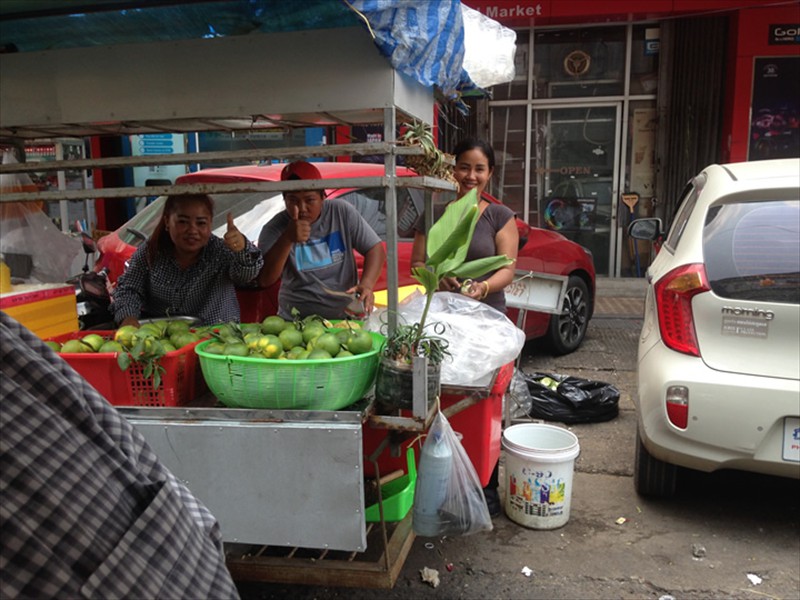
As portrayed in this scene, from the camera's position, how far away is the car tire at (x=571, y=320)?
21.1 feet

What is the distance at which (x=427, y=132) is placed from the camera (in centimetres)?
274

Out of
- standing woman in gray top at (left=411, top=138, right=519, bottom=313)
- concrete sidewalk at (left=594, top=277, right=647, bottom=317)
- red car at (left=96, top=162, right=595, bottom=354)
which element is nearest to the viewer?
standing woman in gray top at (left=411, top=138, right=519, bottom=313)

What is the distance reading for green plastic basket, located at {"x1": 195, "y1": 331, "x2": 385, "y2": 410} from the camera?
6.89ft

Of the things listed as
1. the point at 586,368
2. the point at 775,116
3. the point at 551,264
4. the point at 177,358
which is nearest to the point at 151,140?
the point at 551,264

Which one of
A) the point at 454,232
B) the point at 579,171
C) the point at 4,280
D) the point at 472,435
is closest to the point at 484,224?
the point at 472,435

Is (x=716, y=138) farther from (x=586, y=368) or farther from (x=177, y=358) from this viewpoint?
(x=177, y=358)

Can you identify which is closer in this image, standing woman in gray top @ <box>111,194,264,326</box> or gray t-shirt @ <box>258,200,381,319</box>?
standing woman in gray top @ <box>111,194,264,326</box>

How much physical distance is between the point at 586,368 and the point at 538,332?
56 cm

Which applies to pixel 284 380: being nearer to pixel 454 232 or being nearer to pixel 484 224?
pixel 454 232

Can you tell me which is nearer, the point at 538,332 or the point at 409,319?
the point at 409,319

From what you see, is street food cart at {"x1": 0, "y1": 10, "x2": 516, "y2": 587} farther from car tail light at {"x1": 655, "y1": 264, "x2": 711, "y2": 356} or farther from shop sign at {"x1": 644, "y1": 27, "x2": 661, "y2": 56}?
shop sign at {"x1": 644, "y1": 27, "x2": 661, "y2": 56}

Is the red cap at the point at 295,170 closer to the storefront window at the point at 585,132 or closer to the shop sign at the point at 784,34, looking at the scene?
the storefront window at the point at 585,132

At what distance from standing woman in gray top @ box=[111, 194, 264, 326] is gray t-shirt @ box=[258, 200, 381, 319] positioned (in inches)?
9.4

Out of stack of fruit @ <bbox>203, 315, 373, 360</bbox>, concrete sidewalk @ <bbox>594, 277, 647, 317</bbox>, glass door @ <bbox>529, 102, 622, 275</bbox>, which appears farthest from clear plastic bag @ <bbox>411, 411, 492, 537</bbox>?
glass door @ <bbox>529, 102, 622, 275</bbox>
